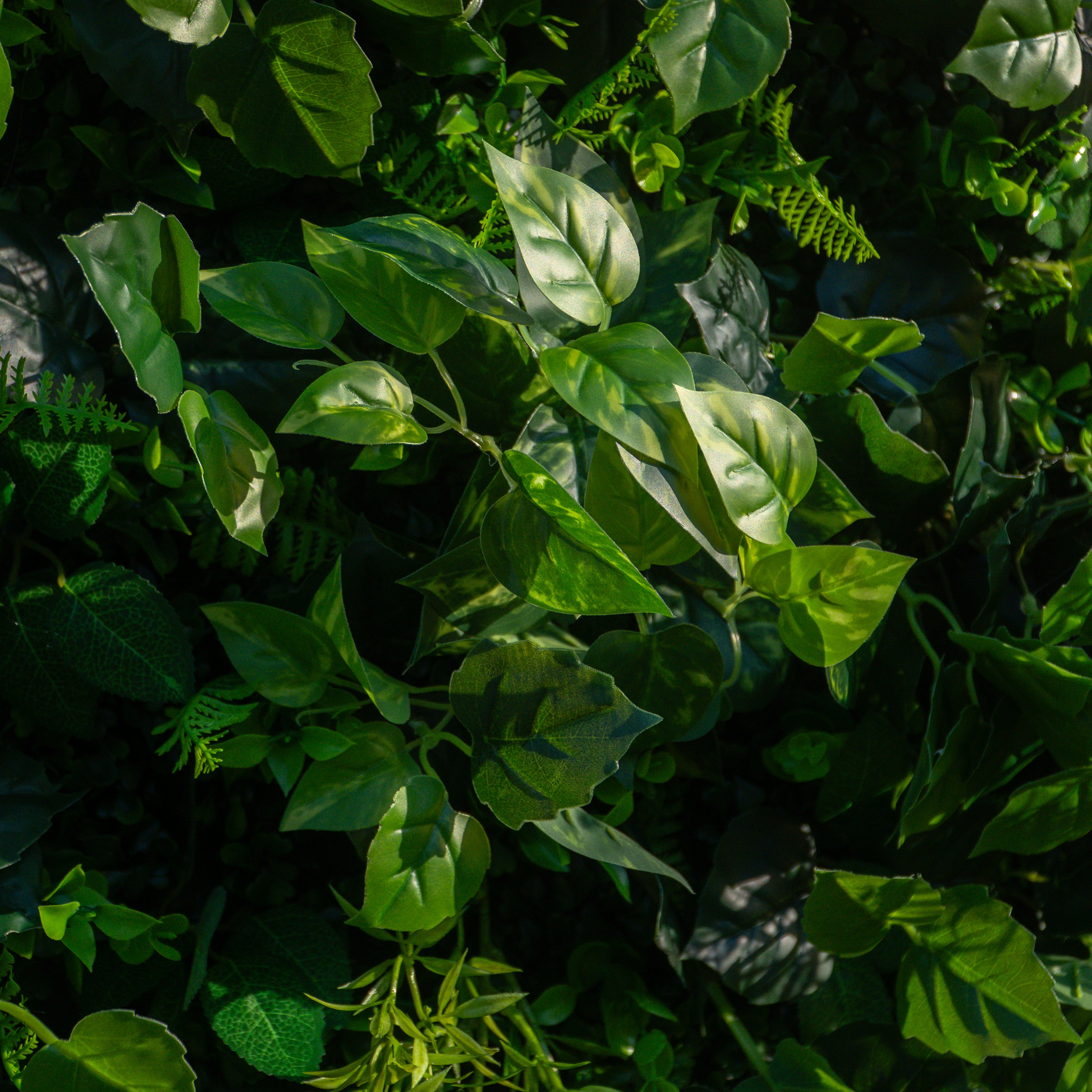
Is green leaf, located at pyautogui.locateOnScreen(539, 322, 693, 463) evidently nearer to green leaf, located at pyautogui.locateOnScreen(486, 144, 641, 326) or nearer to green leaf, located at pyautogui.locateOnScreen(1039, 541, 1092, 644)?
green leaf, located at pyautogui.locateOnScreen(486, 144, 641, 326)

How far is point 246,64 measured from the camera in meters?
0.59

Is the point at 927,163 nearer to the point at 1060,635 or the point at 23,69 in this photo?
the point at 1060,635

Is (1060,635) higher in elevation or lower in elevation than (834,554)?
lower

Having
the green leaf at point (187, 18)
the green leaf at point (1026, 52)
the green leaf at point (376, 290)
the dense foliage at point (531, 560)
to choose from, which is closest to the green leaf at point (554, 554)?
the dense foliage at point (531, 560)

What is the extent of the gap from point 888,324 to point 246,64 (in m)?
0.46

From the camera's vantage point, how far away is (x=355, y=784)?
23.7 inches

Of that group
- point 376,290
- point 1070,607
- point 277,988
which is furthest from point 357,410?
point 1070,607

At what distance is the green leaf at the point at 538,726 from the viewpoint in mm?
542

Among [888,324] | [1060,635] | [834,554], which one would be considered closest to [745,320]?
[888,324]

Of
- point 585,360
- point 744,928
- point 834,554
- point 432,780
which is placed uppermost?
point 585,360

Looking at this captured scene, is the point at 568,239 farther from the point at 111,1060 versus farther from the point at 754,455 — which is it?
the point at 111,1060

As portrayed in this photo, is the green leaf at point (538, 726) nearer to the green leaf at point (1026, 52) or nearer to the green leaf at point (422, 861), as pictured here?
the green leaf at point (422, 861)

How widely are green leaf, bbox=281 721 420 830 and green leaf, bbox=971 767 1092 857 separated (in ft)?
1.45

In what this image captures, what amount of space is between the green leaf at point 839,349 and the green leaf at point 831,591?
136 mm
